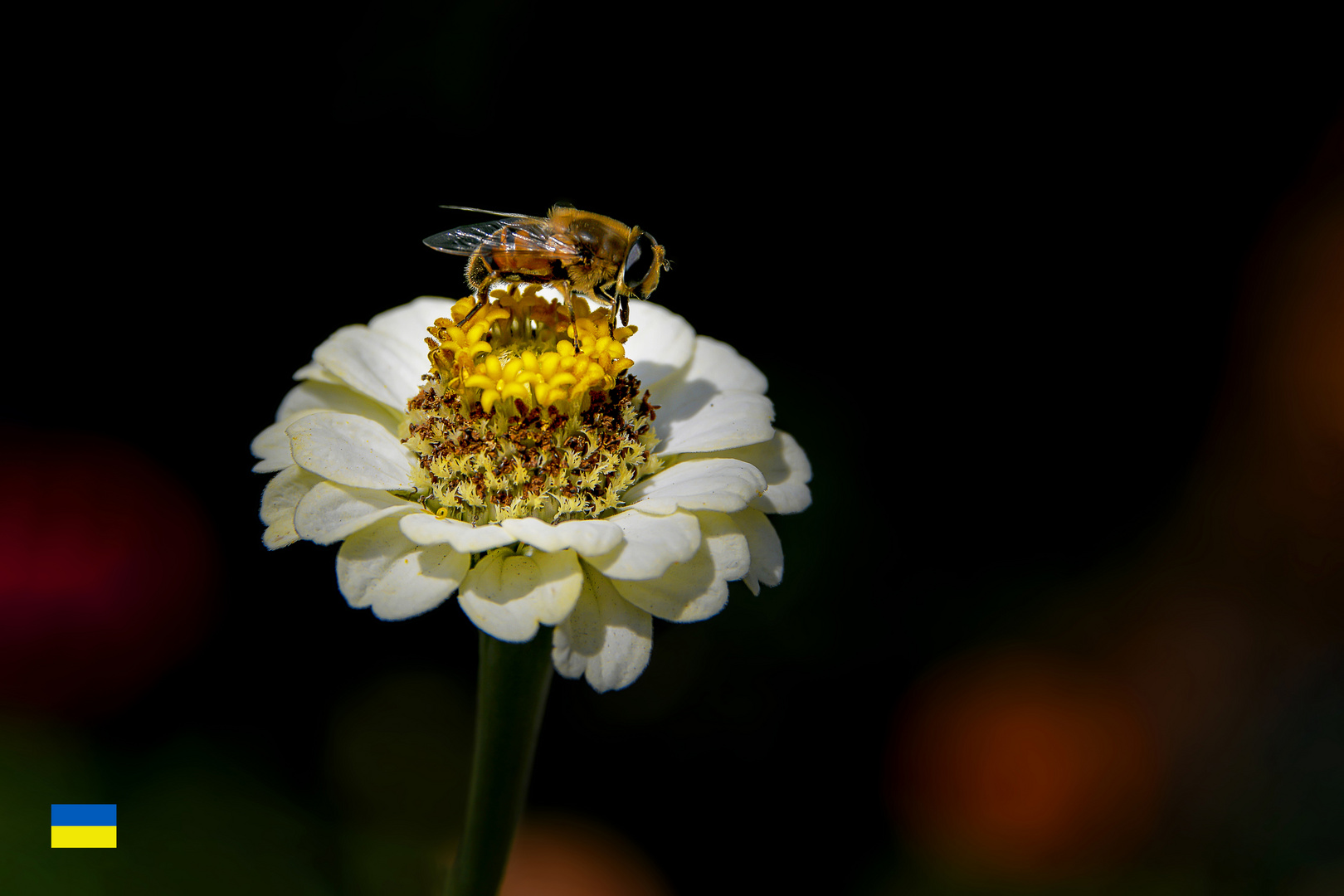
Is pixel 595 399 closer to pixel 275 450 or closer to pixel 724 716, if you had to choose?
pixel 275 450

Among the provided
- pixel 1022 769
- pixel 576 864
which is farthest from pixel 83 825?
pixel 1022 769

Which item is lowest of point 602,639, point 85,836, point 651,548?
point 85,836

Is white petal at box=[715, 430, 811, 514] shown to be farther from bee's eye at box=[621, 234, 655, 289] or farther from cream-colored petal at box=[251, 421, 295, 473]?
cream-colored petal at box=[251, 421, 295, 473]

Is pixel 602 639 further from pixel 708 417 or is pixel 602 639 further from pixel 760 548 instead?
pixel 708 417

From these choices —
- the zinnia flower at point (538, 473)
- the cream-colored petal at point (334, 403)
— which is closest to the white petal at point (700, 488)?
the zinnia flower at point (538, 473)

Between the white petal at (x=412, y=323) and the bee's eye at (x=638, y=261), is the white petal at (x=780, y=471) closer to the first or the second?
the bee's eye at (x=638, y=261)

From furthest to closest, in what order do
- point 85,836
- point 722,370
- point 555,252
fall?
point 85,836 → point 722,370 → point 555,252
